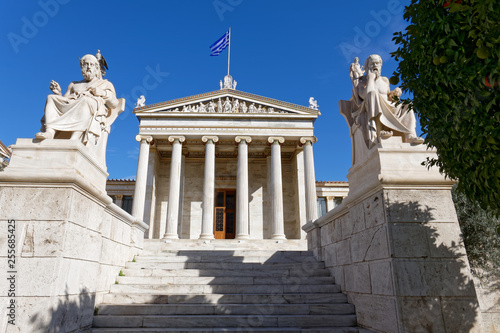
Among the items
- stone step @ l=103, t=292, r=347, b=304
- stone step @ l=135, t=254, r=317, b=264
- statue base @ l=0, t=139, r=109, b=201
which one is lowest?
stone step @ l=103, t=292, r=347, b=304

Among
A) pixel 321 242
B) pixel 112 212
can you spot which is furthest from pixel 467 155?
pixel 112 212

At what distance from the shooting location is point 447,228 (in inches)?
183

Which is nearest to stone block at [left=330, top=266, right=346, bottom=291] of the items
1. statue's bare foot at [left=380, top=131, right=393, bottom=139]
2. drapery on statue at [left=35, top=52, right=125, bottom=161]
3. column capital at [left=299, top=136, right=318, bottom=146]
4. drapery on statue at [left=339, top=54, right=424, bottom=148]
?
drapery on statue at [left=339, top=54, right=424, bottom=148]

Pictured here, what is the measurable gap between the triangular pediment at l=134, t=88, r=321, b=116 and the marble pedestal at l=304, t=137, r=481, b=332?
17254 millimetres

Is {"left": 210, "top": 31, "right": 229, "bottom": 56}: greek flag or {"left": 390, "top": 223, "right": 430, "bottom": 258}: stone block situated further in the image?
{"left": 210, "top": 31, "right": 229, "bottom": 56}: greek flag

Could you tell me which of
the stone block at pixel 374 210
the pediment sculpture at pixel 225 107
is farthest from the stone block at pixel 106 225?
the pediment sculpture at pixel 225 107

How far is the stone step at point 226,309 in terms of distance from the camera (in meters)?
5.91

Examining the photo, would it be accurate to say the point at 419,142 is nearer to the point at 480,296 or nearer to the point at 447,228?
the point at 447,228

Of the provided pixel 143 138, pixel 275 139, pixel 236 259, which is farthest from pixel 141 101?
pixel 236 259

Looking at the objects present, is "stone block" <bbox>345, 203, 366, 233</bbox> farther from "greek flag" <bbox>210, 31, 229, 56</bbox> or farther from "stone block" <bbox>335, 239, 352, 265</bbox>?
"greek flag" <bbox>210, 31, 229, 56</bbox>

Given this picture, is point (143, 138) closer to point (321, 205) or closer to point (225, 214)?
point (225, 214)

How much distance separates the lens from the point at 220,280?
7.25 meters

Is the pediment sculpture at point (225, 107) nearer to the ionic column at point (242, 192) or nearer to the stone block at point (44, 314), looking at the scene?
the ionic column at point (242, 192)

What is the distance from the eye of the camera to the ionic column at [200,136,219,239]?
19062mm
